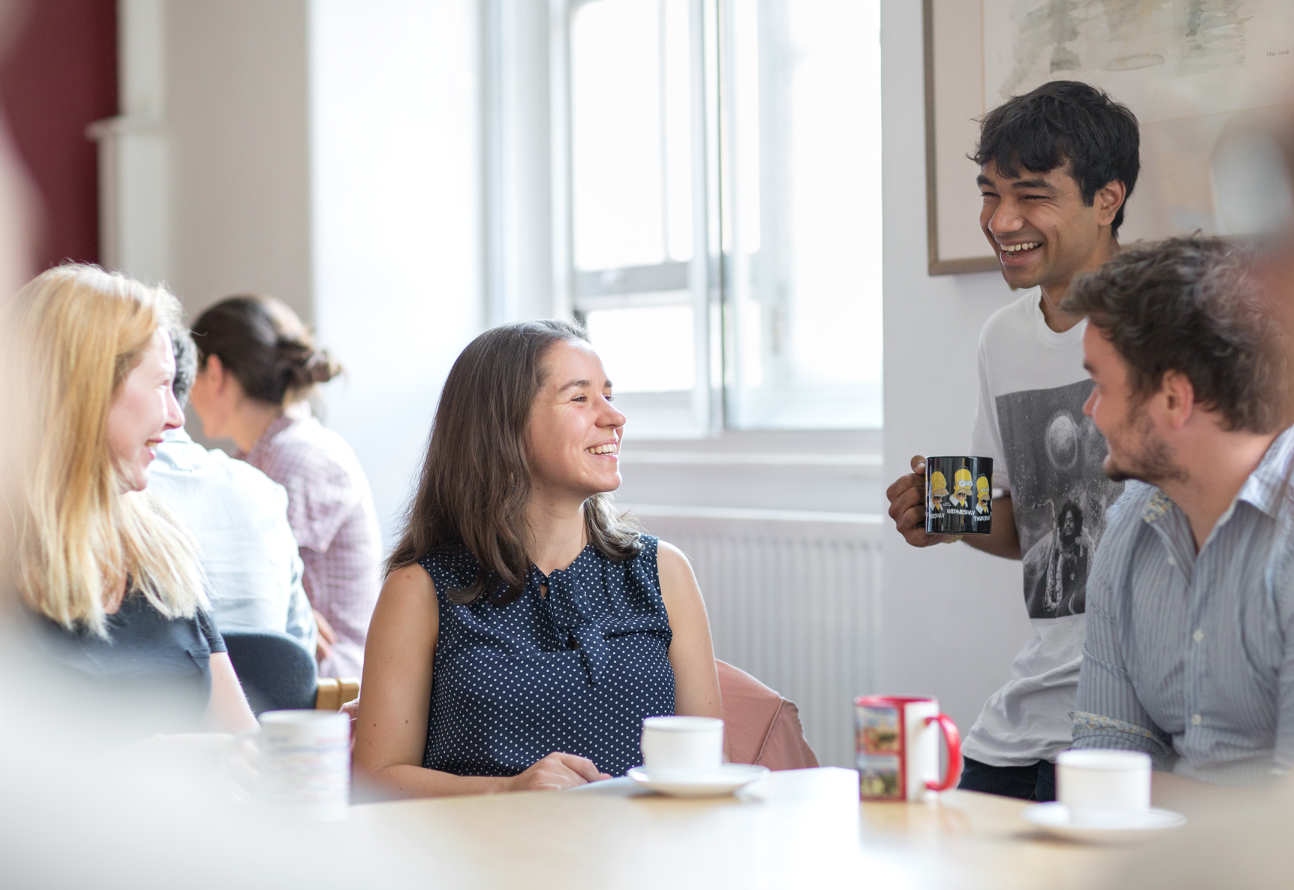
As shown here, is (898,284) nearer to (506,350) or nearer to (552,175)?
(506,350)

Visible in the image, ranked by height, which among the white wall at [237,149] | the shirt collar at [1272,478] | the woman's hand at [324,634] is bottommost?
the woman's hand at [324,634]

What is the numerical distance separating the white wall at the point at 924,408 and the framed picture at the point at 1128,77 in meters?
0.05

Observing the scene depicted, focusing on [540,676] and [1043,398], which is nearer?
[540,676]

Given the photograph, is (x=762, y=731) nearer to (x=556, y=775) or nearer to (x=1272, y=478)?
(x=556, y=775)

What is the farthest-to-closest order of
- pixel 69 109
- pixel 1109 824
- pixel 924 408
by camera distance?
pixel 69 109 < pixel 924 408 < pixel 1109 824

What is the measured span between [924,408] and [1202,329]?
100 centimetres

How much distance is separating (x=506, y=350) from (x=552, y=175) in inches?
91.4

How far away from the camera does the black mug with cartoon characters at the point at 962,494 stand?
173 centimetres

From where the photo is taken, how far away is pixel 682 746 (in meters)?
1.32

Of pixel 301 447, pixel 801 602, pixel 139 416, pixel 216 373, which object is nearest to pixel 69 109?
pixel 216 373

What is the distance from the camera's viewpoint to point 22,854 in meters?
0.88

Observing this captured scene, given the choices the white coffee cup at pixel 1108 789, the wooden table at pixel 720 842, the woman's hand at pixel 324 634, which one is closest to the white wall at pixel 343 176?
the woman's hand at pixel 324 634

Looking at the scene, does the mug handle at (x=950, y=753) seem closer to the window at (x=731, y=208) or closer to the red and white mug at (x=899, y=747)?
the red and white mug at (x=899, y=747)

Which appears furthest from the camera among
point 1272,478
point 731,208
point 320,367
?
point 731,208
